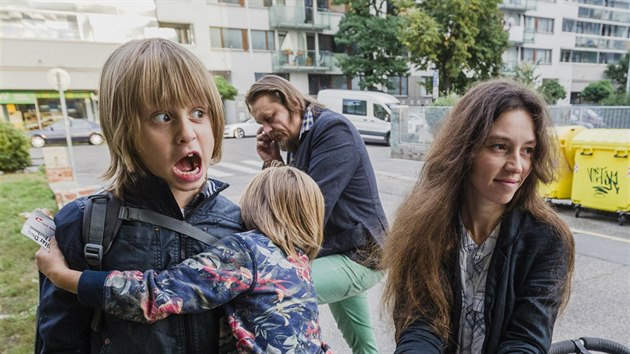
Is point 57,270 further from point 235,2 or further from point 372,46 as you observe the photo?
point 235,2

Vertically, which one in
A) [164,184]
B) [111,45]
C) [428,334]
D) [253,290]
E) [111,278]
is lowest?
[428,334]

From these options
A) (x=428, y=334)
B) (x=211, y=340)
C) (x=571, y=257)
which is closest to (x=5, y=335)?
(x=211, y=340)

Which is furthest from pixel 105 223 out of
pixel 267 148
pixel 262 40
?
pixel 262 40

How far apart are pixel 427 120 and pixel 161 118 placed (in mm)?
12153

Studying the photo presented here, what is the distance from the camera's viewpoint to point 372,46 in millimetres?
25734

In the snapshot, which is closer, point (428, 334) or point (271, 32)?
point (428, 334)

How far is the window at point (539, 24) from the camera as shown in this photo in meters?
36.7

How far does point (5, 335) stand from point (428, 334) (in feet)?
10.4

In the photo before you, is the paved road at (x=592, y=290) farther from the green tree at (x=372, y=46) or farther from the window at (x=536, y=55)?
the window at (x=536, y=55)

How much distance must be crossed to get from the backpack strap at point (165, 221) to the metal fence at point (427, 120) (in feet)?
31.3

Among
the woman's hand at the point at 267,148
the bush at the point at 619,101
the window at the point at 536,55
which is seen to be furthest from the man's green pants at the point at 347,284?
the window at the point at 536,55

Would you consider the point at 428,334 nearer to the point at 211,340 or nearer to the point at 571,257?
the point at 571,257

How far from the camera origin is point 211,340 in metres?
1.21

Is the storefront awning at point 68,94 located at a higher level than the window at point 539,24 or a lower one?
lower
